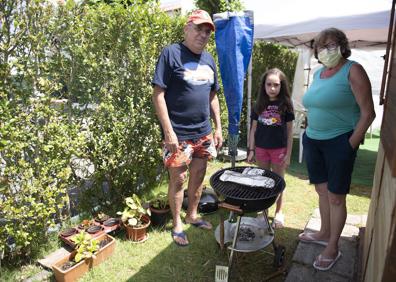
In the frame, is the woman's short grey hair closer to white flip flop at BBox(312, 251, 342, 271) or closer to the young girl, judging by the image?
the young girl

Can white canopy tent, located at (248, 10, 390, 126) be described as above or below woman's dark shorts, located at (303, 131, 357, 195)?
above

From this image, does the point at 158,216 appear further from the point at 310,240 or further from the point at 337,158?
the point at 337,158

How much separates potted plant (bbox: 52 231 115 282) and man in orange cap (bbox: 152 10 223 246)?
2.61ft

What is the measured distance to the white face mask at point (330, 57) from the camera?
244cm

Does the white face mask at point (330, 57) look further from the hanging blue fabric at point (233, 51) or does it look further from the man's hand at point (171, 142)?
the man's hand at point (171, 142)

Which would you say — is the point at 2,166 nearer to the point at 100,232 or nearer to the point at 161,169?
the point at 100,232

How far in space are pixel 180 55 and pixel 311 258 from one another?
2275mm

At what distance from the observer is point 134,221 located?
3.26m

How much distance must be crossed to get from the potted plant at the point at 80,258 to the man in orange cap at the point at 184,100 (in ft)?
2.61

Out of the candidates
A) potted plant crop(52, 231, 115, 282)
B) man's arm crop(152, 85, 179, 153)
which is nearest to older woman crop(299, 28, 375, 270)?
man's arm crop(152, 85, 179, 153)

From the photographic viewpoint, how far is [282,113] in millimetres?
3291

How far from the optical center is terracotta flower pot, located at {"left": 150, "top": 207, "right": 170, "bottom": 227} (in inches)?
139

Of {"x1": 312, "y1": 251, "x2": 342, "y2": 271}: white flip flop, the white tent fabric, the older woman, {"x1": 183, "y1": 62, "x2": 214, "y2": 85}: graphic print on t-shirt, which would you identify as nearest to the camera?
the older woman

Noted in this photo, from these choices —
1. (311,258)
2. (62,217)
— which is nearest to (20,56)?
(62,217)
